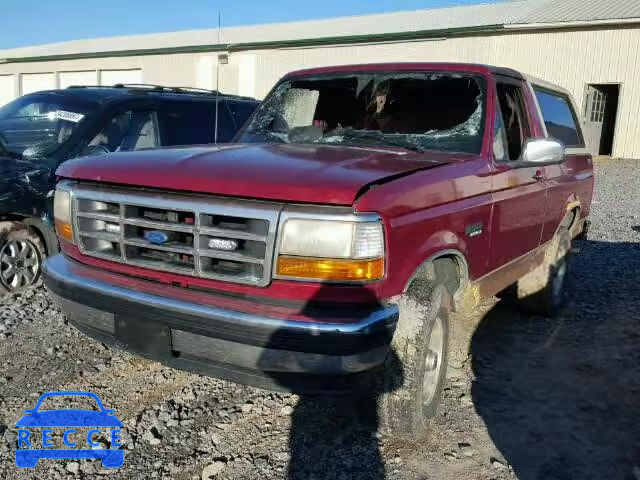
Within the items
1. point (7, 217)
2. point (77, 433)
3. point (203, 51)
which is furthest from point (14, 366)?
point (203, 51)

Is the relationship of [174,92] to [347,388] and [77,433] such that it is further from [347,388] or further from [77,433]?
[347,388]

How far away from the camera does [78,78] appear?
3058 centimetres

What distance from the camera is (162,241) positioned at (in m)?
2.81

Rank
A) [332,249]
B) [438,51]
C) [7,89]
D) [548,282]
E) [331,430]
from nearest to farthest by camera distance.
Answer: [332,249] → [331,430] → [548,282] → [438,51] → [7,89]

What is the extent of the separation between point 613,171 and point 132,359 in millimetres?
17141

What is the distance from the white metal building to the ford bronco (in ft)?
43.4

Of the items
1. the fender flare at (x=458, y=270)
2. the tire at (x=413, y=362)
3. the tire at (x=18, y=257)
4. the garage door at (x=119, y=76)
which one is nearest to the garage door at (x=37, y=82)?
the garage door at (x=119, y=76)

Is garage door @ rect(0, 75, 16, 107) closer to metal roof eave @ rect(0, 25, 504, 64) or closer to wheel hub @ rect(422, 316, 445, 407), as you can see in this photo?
metal roof eave @ rect(0, 25, 504, 64)

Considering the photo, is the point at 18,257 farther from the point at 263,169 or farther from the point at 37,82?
the point at 37,82

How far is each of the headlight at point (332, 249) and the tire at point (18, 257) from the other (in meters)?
3.29

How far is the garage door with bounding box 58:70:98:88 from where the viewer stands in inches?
1186

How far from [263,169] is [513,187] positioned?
73.9 inches

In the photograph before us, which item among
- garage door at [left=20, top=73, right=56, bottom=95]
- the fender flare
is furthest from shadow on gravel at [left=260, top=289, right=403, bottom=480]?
garage door at [left=20, top=73, right=56, bottom=95]

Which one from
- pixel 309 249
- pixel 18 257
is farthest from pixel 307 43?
pixel 309 249
